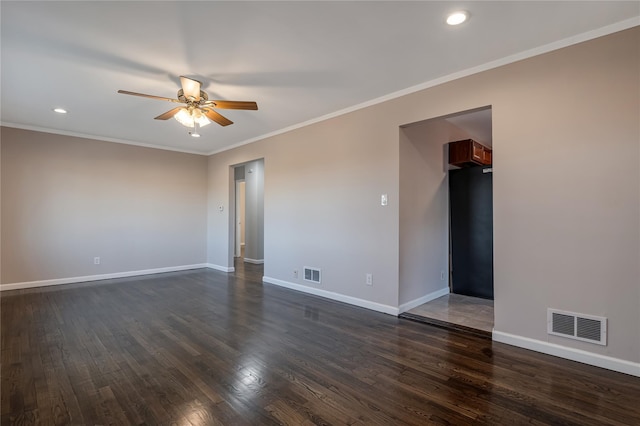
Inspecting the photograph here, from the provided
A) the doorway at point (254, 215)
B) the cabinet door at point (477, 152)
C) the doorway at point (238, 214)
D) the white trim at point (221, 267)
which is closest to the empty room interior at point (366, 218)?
the cabinet door at point (477, 152)

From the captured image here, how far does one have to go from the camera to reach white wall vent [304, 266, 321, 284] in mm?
4766

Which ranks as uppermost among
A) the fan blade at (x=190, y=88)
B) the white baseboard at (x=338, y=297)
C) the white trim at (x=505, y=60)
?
the white trim at (x=505, y=60)

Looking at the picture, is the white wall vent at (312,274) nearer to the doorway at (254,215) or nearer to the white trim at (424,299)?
the white trim at (424,299)

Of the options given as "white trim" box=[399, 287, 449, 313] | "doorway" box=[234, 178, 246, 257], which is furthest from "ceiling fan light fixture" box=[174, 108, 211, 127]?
"doorway" box=[234, 178, 246, 257]

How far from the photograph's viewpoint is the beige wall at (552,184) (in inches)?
94.4

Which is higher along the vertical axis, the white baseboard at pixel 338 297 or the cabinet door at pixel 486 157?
the cabinet door at pixel 486 157

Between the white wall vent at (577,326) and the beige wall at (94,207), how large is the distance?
6.63 m

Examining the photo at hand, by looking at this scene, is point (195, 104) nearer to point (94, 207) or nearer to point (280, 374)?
point (280, 374)

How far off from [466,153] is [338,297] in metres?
2.84

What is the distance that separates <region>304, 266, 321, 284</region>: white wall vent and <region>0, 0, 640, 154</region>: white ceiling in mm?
2447

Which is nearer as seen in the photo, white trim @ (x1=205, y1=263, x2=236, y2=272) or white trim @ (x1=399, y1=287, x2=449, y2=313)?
white trim @ (x1=399, y1=287, x2=449, y2=313)

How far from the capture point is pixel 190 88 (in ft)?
10.6

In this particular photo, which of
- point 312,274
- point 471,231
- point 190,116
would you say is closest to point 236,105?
point 190,116

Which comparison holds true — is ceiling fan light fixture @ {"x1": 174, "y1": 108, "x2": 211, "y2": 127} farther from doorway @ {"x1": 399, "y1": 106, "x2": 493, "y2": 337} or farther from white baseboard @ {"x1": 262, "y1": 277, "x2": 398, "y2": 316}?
white baseboard @ {"x1": 262, "y1": 277, "x2": 398, "y2": 316}
